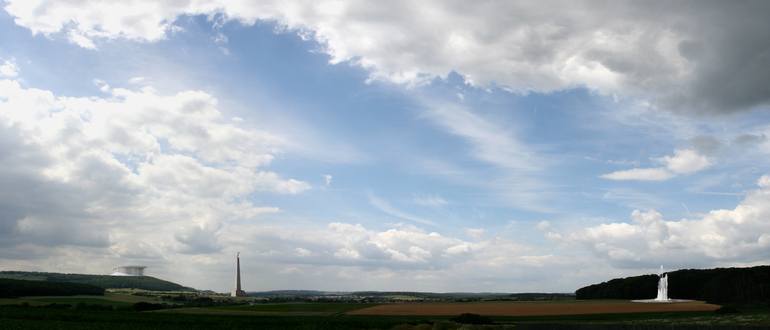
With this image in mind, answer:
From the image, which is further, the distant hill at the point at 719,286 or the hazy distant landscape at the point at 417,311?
the distant hill at the point at 719,286

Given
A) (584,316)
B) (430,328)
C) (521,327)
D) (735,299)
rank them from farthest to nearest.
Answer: (735,299)
(584,316)
(430,328)
(521,327)

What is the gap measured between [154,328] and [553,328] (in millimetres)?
43451

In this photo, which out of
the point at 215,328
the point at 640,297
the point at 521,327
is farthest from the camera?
the point at 640,297

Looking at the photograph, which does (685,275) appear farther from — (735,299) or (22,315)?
(22,315)

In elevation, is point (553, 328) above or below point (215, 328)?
above

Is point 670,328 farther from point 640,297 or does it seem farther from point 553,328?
point 640,297

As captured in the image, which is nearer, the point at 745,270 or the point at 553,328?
the point at 553,328

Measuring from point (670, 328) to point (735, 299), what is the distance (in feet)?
469

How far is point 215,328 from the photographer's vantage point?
6925 centimetres

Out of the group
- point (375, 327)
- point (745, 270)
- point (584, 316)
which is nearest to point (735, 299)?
point (745, 270)

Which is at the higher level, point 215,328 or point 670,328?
point 670,328

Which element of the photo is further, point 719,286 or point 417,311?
point 719,286

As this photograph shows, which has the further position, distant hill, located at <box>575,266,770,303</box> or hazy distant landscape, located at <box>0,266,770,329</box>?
distant hill, located at <box>575,266,770,303</box>

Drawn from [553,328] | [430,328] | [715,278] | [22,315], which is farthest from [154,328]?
[715,278]
